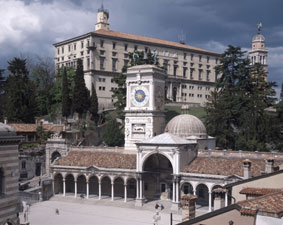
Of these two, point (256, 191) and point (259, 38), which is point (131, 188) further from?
point (259, 38)

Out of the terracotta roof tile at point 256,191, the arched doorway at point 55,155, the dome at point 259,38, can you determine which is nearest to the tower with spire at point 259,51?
the dome at point 259,38

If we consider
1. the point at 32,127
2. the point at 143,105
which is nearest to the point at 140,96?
the point at 143,105

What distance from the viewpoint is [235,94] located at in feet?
204

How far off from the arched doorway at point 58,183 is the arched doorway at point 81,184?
2401mm

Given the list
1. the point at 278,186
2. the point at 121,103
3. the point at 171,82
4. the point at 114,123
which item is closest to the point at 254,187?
the point at 278,186

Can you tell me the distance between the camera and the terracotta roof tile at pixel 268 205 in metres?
12.7

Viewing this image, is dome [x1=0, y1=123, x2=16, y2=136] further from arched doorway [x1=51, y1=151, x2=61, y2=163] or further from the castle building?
the castle building

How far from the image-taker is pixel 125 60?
3568 inches

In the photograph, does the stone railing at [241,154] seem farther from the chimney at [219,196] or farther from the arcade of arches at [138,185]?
the chimney at [219,196]

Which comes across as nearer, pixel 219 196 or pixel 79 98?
pixel 219 196

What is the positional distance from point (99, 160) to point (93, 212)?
27.8 ft

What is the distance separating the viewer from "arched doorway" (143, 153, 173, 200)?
44.7m

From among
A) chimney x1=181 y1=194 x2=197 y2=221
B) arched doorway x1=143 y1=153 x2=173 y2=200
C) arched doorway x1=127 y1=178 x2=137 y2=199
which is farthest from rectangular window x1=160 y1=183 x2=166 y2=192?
chimney x1=181 y1=194 x2=197 y2=221

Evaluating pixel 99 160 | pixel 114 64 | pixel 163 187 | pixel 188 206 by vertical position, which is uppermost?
pixel 114 64
